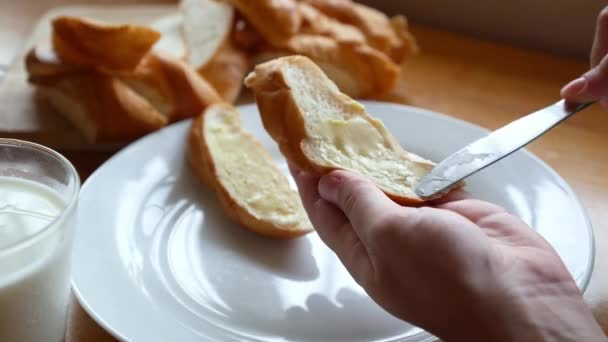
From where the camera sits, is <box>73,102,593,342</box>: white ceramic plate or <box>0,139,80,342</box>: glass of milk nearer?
<box>0,139,80,342</box>: glass of milk

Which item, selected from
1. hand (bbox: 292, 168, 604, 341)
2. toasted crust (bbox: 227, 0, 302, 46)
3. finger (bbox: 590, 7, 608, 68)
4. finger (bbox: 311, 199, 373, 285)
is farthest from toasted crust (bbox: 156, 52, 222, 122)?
finger (bbox: 590, 7, 608, 68)

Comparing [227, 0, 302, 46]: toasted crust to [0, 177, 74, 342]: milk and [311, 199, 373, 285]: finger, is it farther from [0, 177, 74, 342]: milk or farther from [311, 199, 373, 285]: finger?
[0, 177, 74, 342]: milk

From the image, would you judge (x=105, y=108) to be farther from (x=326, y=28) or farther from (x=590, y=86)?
(x=590, y=86)

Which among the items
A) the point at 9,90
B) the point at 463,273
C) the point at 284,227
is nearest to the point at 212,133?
the point at 284,227

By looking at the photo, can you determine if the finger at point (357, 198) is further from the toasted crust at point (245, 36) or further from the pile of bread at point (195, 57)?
the toasted crust at point (245, 36)

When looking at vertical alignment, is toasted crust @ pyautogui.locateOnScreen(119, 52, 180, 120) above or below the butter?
below

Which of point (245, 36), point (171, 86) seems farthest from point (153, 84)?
point (245, 36)

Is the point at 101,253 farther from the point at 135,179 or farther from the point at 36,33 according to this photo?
the point at 36,33
